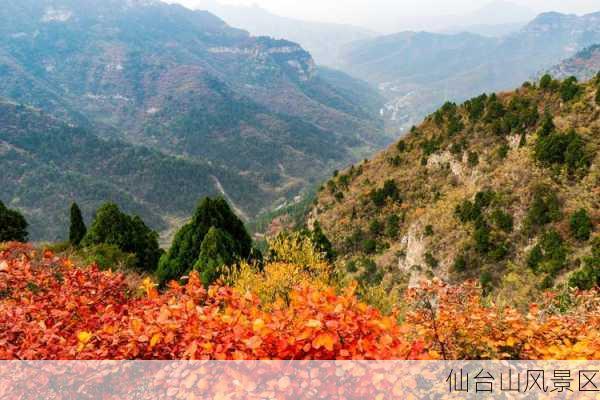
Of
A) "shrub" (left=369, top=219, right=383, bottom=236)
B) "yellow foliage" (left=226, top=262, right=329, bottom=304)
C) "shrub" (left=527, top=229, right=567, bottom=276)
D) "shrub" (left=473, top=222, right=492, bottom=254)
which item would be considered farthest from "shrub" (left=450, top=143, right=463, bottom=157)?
"yellow foliage" (left=226, top=262, right=329, bottom=304)

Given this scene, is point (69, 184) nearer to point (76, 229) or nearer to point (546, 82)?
point (76, 229)

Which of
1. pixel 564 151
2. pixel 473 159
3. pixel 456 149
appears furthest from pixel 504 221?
pixel 456 149

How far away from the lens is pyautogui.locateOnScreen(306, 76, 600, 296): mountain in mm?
22719

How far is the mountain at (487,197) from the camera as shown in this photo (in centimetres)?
2272

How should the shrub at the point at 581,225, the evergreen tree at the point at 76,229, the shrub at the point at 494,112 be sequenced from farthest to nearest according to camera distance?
the evergreen tree at the point at 76,229 → the shrub at the point at 494,112 → the shrub at the point at 581,225

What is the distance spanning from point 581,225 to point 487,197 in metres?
6.21

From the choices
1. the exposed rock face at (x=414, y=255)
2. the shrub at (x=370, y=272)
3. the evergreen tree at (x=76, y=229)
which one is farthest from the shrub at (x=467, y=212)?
the evergreen tree at (x=76, y=229)

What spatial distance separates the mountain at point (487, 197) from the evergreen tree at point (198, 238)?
33.0 ft

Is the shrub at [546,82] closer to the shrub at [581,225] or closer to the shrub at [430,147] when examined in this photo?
the shrub at [430,147]

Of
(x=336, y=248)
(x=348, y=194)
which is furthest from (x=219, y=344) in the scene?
A: (x=348, y=194)

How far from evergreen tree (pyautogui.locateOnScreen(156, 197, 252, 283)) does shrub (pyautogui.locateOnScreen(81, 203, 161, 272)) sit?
20.5 ft

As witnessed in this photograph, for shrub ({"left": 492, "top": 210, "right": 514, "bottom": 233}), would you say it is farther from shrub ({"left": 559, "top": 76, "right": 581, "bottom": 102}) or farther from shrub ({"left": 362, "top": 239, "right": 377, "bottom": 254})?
shrub ({"left": 559, "top": 76, "right": 581, "bottom": 102})

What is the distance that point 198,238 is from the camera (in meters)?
27.2

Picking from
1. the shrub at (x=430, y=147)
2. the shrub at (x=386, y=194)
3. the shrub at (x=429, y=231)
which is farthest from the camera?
the shrub at (x=430, y=147)
